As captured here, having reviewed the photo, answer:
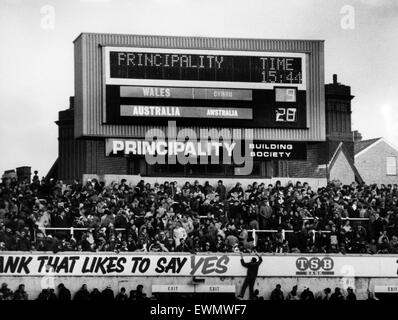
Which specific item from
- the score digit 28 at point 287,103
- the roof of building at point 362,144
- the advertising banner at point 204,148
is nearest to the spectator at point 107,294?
the advertising banner at point 204,148

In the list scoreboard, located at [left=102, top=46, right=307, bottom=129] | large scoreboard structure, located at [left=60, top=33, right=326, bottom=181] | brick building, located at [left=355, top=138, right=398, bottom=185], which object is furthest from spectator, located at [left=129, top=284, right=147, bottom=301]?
brick building, located at [left=355, top=138, right=398, bottom=185]

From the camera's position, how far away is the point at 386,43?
93.8 ft

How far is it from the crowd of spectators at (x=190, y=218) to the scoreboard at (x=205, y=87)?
9.42 feet

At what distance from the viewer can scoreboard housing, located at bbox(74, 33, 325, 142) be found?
2775 centimetres

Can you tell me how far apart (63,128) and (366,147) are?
18237 mm

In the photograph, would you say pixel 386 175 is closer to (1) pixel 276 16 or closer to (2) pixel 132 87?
(1) pixel 276 16

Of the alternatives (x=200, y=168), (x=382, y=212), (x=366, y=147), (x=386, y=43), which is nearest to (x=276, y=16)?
(x=386, y=43)

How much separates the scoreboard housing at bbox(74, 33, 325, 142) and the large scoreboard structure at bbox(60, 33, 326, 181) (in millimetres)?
30

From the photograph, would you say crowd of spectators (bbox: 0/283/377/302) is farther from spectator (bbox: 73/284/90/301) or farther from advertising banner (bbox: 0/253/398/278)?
advertising banner (bbox: 0/253/398/278)

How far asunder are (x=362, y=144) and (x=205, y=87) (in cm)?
2135

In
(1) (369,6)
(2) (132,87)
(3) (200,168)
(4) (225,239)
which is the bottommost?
(4) (225,239)

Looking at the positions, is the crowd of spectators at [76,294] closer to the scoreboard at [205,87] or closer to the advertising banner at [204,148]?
the advertising banner at [204,148]

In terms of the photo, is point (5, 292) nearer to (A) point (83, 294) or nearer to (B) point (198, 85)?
(A) point (83, 294)

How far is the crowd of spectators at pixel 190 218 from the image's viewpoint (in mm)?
22547
